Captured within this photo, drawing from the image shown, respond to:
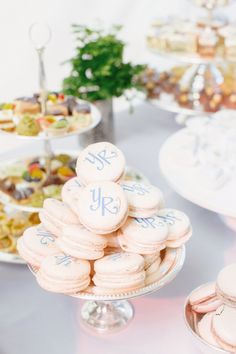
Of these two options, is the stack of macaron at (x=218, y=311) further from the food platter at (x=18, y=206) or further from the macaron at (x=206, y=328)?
the food platter at (x=18, y=206)

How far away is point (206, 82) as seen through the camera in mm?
2023

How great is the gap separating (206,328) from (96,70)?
3.05 ft

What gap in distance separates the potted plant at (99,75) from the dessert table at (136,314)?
1.29ft

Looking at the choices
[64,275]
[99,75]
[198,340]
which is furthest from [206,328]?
[99,75]

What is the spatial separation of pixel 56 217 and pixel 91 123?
15.5 inches

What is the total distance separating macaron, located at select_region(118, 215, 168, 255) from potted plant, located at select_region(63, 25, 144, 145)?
2.54ft

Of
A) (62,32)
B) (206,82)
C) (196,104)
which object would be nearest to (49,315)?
(196,104)

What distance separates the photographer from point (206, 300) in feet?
3.47

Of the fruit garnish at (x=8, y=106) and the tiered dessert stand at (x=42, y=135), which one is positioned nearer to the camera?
the tiered dessert stand at (x=42, y=135)

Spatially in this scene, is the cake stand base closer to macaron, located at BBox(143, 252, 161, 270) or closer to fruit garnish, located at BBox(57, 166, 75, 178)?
macaron, located at BBox(143, 252, 161, 270)

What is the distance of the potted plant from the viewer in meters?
1.74

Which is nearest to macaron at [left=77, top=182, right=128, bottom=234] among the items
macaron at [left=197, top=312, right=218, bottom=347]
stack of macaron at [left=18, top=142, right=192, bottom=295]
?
stack of macaron at [left=18, top=142, right=192, bottom=295]

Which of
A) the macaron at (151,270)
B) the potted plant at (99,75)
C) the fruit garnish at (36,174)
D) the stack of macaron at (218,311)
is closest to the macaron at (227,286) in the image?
the stack of macaron at (218,311)

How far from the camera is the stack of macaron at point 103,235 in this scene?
0.99m
